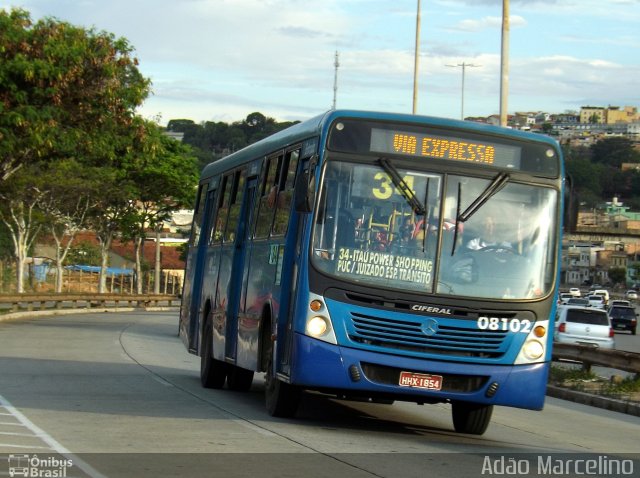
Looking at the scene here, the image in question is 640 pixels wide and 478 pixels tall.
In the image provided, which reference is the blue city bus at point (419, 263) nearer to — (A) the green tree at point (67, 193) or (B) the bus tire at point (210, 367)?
(B) the bus tire at point (210, 367)

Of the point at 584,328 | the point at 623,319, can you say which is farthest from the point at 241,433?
the point at 623,319

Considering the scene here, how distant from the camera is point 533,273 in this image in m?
12.1

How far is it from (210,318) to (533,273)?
253 inches

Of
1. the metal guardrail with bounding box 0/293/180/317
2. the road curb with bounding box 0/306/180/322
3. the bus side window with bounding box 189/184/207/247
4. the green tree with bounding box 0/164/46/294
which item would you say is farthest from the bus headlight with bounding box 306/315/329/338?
the green tree with bounding box 0/164/46/294

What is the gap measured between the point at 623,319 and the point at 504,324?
52470 mm

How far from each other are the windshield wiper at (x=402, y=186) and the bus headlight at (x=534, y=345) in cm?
159

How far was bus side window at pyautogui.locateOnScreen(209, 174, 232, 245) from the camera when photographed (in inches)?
679

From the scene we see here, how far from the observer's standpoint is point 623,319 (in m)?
62.5

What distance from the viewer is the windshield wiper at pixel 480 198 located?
39.4ft

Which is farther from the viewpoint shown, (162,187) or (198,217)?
(162,187)

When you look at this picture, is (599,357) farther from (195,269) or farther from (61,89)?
(61,89)

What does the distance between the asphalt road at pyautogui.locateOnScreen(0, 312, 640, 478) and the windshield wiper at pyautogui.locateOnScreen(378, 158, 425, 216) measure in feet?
7.43

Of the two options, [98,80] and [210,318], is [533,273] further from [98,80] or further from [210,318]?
[98,80]

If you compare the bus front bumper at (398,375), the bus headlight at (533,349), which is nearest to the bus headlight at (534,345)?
the bus headlight at (533,349)
